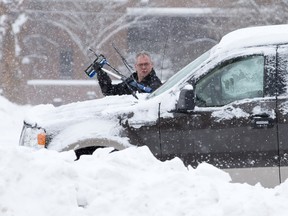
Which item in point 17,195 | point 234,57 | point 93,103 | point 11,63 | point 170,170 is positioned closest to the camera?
point 17,195

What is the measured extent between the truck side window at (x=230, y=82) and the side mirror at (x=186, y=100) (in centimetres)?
19

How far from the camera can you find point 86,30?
30562mm

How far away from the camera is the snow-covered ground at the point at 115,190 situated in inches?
160

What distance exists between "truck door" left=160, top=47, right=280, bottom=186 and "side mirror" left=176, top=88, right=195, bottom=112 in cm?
12

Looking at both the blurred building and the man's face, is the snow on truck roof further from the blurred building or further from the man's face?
the blurred building

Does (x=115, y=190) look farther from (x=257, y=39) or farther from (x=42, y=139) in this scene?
(x=257, y=39)

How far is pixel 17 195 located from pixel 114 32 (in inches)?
1048

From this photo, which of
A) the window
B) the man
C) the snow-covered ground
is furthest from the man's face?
the window

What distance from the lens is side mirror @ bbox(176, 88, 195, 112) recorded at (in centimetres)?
608

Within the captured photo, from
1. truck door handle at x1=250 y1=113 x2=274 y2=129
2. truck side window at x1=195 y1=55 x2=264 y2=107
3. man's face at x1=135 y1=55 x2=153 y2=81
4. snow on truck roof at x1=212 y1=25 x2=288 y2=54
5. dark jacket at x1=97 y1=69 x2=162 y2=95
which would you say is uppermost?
man's face at x1=135 y1=55 x2=153 y2=81

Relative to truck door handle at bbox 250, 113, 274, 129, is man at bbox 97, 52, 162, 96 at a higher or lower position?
higher

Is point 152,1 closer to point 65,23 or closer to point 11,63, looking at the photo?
point 65,23

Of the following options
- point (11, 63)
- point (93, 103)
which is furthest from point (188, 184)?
point (11, 63)

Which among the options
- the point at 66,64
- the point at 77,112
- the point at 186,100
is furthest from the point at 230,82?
the point at 66,64
